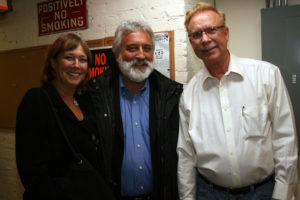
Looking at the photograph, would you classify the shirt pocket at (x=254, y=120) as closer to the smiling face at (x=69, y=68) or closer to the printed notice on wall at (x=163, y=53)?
the printed notice on wall at (x=163, y=53)

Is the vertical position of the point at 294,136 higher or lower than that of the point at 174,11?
lower

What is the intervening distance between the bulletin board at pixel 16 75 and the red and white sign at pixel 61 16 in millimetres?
252

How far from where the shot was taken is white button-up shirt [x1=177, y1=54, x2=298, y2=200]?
4.33 ft

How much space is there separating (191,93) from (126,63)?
0.48m

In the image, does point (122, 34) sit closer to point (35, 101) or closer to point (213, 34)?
point (213, 34)

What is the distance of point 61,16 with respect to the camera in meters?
2.59

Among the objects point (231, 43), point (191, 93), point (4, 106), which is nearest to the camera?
point (191, 93)

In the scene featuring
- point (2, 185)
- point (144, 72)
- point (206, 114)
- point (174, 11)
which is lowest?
point (2, 185)

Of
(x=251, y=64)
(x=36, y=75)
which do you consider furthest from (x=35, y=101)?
(x=36, y=75)

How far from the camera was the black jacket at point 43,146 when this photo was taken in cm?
119

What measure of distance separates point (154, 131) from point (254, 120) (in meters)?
0.62

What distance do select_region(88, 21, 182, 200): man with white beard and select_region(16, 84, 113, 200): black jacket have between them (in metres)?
0.26

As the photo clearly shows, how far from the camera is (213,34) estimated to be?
1.43 meters

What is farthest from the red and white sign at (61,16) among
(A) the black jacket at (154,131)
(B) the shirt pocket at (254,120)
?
(B) the shirt pocket at (254,120)
